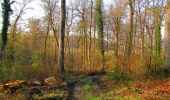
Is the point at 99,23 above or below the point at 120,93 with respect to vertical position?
above

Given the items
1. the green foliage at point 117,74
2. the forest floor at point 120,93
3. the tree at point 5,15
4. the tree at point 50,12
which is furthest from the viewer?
the tree at point 50,12

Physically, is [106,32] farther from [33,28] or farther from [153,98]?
[153,98]

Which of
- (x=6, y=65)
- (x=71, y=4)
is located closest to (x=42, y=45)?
(x=71, y=4)

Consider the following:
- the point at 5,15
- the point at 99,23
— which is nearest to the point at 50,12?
the point at 99,23

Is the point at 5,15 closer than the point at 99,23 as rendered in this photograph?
Yes

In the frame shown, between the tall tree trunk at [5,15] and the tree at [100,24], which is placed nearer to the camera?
the tall tree trunk at [5,15]

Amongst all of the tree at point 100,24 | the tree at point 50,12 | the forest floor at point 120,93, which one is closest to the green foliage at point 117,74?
the forest floor at point 120,93

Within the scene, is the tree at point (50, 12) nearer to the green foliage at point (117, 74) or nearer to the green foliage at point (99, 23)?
the green foliage at point (99, 23)

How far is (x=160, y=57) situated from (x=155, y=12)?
10.3 feet

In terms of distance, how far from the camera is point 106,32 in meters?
46.9

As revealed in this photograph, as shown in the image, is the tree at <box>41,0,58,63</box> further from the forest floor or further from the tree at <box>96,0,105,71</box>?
the forest floor

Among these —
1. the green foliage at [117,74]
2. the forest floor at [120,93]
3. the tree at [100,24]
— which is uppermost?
the tree at [100,24]

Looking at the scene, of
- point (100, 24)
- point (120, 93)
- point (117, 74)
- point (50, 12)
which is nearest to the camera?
point (120, 93)

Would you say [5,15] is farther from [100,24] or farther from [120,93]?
[120,93]
